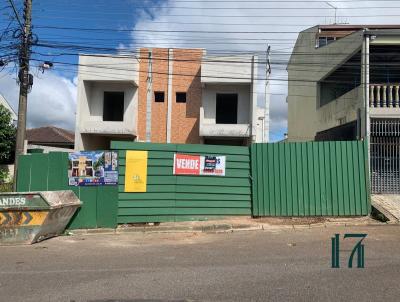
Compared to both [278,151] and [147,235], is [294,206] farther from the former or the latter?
[147,235]

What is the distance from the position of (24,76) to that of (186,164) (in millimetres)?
5766

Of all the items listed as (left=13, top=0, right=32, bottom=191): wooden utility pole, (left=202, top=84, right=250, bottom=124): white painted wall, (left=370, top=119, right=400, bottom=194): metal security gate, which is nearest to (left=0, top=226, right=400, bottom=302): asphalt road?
(left=13, top=0, right=32, bottom=191): wooden utility pole

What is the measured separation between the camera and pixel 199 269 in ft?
24.4

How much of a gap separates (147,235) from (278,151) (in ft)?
14.6

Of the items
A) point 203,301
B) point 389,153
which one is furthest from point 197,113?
point 203,301

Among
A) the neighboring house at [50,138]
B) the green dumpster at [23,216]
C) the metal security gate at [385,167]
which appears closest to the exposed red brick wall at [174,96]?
the metal security gate at [385,167]

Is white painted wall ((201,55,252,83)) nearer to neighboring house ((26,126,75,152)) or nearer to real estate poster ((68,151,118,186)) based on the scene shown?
real estate poster ((68,151,118,186))

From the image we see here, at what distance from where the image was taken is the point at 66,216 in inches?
454

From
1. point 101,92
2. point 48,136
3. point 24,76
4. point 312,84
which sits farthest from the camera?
point 48,136

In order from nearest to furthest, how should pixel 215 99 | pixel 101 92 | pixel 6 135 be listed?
pixel 6 135 < pixel 215 99 < pixel 101 92

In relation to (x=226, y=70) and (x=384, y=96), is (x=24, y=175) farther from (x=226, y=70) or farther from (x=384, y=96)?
(x=226, y=70)

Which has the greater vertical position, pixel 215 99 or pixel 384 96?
pixel 215 99

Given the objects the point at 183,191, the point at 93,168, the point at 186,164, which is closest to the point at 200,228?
the point at 183,191

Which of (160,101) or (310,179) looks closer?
(310,179)
